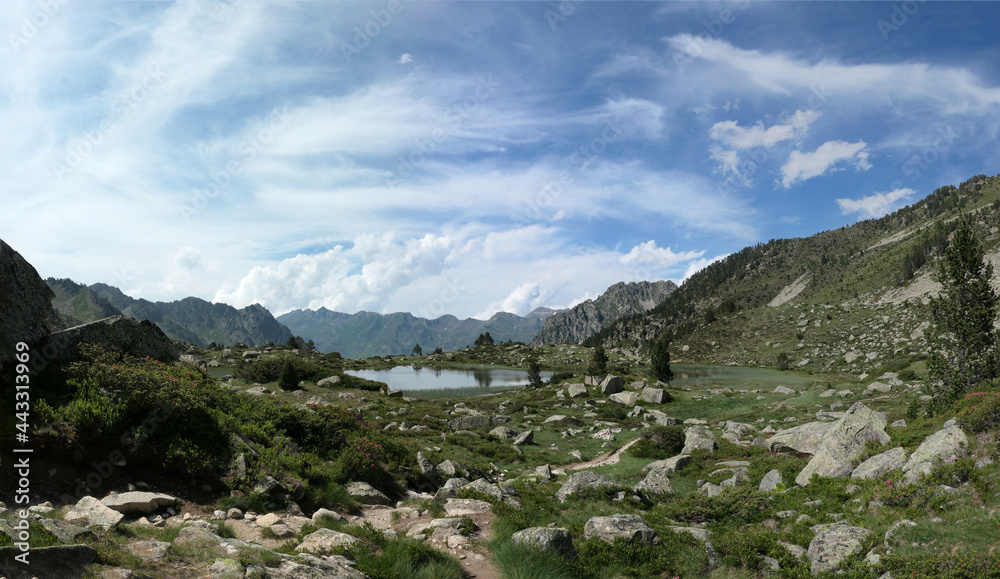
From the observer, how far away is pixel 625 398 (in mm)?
47219

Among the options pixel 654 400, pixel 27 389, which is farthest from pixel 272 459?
pixel 654 400

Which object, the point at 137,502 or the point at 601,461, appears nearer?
the point at 137,502

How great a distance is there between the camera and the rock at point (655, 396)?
148 ft

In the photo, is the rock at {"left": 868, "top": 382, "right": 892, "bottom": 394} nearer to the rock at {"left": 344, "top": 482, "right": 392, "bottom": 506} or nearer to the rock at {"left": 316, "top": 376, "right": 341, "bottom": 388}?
the rock at {"left": 344, "top": 482, "right": 392, "bottom": 506}

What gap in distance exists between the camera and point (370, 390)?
53344 millimetres

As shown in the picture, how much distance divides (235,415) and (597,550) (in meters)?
13.9

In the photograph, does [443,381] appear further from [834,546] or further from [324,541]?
[834,546]

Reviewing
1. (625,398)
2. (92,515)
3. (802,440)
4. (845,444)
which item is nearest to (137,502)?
(92,515)

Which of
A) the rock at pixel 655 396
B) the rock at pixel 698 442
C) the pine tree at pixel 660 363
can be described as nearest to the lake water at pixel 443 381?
the pine tree at pixel 660 363

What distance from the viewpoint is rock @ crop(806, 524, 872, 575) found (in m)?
10.4

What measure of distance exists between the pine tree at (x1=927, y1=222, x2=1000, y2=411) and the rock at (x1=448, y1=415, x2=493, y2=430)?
30.4 metres

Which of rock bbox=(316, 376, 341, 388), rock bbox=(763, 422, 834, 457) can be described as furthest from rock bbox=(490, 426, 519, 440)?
rock bbox=(316, 376, 341, 388)

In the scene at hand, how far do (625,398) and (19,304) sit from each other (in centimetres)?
4746

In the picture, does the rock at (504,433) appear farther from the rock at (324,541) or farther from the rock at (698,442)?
the rock at (324,541)
